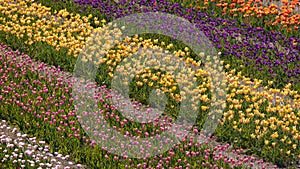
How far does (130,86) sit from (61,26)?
3.58m

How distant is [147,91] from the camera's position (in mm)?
11266

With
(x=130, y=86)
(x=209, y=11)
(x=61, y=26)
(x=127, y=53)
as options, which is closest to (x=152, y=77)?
(x=130, y=86)

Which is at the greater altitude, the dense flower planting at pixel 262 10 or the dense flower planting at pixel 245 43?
the dense flower planting at pixel 262 10

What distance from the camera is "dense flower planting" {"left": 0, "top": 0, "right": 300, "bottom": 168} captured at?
9.27m

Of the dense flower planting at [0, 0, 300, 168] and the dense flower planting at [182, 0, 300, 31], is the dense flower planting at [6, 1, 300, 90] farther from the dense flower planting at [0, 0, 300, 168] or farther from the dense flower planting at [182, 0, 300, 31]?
the dense flower planting at [182, 0, 300, 31]

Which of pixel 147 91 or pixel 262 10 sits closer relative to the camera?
pixel 147 91

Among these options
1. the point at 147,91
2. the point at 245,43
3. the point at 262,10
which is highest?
the point at 262,10

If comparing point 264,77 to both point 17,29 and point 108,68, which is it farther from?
point 17,29

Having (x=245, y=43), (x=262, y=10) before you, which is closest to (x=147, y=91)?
(x=245, y=43)

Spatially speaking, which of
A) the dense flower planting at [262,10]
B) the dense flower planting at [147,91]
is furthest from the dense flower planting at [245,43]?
the dense flower planting at [262,10]

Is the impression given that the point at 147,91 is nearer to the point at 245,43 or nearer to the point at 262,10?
the point at 245,43

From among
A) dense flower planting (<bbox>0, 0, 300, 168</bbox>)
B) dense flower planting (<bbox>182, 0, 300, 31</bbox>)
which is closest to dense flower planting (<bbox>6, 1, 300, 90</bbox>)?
dense flower planting (<bbox>0, 0, 300, 168</bbox>)

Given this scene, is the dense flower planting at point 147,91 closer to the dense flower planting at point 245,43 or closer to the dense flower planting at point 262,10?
the dense flower planting at point 245,43

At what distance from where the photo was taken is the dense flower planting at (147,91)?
30.4 ft
